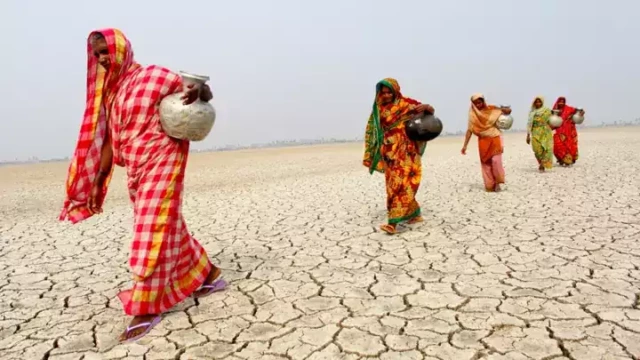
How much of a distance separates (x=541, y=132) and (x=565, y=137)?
1072 mm

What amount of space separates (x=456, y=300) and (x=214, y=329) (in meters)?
1.40

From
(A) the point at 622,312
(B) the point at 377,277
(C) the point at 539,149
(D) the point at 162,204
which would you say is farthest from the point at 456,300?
(C) the point at 539,149

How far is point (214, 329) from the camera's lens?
248cm

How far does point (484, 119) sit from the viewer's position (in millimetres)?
6328

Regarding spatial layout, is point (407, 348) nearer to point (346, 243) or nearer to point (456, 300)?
point (456, 300)

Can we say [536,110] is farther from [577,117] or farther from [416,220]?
[416,220]

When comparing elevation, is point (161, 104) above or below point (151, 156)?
above

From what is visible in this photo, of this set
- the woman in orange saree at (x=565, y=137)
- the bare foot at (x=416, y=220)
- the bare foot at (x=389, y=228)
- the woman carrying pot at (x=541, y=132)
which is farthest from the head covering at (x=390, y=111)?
the woman in orange saree at (x=565, y=137)

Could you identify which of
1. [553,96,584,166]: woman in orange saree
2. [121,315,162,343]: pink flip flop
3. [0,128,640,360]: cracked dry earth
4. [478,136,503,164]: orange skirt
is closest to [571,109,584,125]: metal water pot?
[553,96,584,166]: woman in orange saree

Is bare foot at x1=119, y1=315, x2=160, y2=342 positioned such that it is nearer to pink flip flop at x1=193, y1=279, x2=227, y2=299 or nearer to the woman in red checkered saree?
the woman in red checkered saree

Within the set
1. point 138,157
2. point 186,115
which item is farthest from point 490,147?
point 138,157

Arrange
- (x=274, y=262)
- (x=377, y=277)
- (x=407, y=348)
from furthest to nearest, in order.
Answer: (x=274, y=262)
(x=377, y=277)
(x=407, y=348)

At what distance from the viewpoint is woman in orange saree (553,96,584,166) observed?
877 centimetres

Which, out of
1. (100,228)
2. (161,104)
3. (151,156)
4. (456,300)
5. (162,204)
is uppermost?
(161,104)
